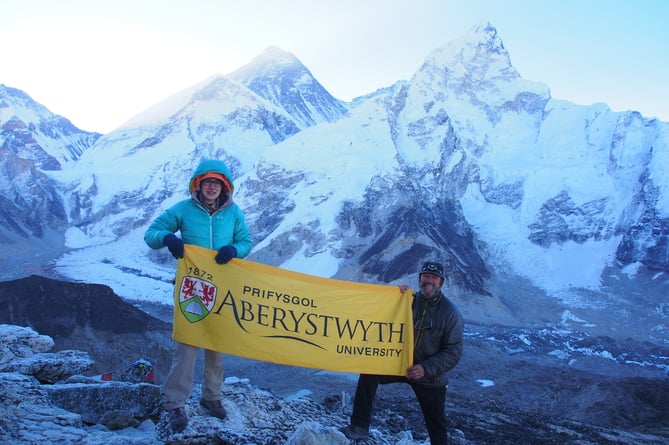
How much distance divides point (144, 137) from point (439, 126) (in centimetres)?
7923

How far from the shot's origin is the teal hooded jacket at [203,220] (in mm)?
5309

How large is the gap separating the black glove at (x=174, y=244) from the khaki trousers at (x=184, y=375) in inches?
37.3

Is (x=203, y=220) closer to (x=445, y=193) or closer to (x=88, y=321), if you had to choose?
(x=88, y=321)

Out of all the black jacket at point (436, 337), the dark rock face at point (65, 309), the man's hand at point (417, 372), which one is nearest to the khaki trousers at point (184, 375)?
the man's hand at point (417, 372)

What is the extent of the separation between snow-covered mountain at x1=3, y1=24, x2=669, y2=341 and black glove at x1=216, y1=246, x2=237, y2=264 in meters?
52.3

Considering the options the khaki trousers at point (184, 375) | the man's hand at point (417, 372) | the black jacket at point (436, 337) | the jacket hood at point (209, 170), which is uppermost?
the jacket hood at point (209, 170)

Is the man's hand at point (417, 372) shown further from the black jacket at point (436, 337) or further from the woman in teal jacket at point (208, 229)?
the woman in teal jacket at point (208, 229)

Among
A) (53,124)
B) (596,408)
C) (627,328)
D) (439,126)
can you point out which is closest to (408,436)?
(596,408)

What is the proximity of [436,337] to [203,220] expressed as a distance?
9.21 ft

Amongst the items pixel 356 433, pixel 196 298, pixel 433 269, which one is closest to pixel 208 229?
pixel 196 298

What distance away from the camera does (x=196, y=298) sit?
5.46 metres

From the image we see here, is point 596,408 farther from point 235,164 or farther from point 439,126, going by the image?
point 235,164

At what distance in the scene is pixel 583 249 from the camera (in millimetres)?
82500

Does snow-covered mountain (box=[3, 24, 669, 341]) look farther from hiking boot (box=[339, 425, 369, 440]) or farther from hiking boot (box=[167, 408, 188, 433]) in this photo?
hiking boot (box=[167, 408, 188, 433])
